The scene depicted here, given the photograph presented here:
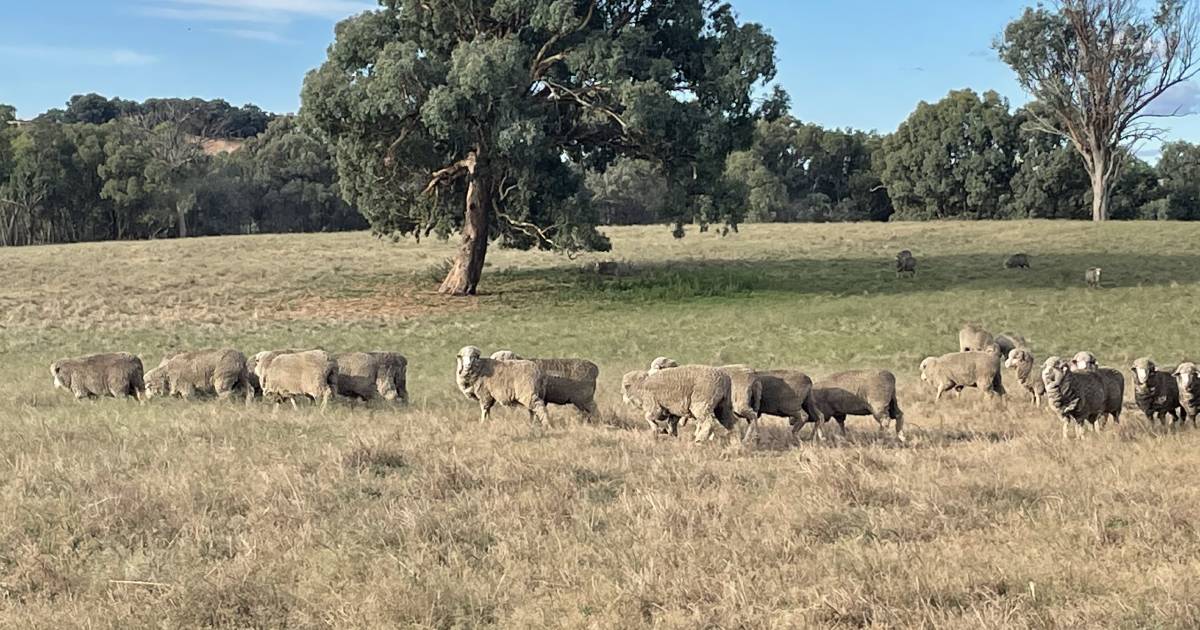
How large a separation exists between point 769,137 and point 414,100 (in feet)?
222

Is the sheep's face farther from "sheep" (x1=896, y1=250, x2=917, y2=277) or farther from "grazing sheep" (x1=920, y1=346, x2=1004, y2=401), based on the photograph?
"sheep" (x1=896, y1=250, x2=917, y2=277)

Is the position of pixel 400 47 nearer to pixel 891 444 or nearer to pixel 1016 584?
pixel 891 444

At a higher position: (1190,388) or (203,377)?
(1190,388)

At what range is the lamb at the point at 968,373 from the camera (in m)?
15.4

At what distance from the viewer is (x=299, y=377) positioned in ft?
45.6

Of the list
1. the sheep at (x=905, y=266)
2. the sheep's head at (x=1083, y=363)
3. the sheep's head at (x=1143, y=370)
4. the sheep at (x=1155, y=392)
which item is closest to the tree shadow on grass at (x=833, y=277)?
the sheep at (x=905, y=266)

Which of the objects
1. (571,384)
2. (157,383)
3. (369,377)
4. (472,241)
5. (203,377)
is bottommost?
(157,383)

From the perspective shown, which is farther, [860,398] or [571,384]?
[571,384]

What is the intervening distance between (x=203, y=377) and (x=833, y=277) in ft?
90.2

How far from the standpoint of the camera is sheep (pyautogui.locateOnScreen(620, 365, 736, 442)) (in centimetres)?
1124

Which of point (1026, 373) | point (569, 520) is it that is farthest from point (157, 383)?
point (1026, 373)

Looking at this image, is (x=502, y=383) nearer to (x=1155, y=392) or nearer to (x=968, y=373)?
(x=968, y=373)

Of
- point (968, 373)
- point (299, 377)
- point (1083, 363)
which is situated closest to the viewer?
point (1083, 363)

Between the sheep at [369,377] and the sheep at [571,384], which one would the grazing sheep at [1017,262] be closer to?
the sheep at [571,384]
